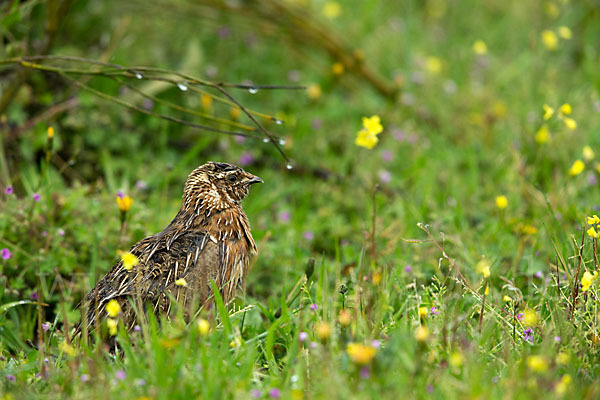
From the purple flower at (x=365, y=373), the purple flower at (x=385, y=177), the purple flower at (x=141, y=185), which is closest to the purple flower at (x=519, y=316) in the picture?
the purple flower at (x=365, y=373)

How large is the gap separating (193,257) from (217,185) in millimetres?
602

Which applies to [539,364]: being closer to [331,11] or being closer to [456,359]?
[456,359]

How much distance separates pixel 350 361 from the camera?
2.97 m

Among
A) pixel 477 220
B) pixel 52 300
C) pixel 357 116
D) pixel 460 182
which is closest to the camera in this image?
pixel 52 300

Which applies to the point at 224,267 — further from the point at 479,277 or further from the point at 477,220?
the point at 477,220

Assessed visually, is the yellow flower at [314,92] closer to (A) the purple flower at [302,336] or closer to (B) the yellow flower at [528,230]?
(B) the yellow flower at [528,230]

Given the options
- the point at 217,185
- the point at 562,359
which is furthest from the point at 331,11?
the point at 562,359

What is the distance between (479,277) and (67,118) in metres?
3.49

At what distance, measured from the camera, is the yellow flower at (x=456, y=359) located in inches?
110

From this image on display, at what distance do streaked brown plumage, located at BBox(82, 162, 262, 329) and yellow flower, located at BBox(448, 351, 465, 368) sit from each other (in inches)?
48.7

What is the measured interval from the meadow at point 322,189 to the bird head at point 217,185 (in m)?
0.27

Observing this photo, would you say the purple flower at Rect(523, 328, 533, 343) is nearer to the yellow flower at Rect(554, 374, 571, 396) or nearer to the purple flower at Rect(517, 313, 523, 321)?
the purple flower at Rect(517, 313, 523, 321)

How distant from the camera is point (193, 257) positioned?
3889mm

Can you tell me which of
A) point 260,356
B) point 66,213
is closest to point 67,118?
point 66,213
